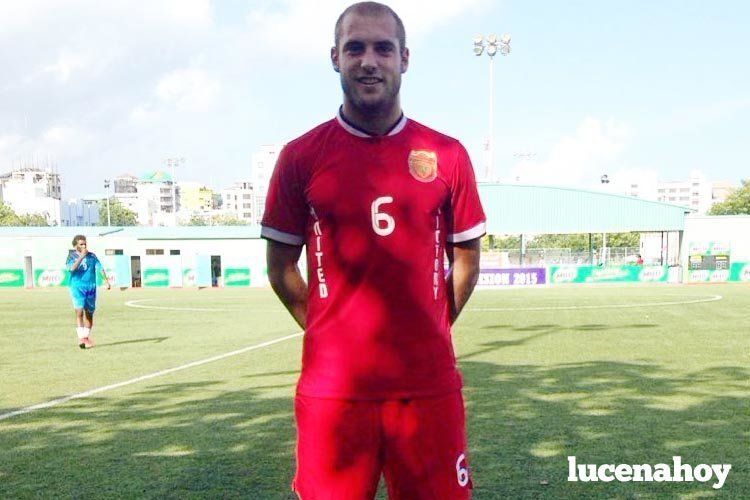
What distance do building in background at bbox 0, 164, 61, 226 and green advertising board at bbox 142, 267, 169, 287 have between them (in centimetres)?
7970

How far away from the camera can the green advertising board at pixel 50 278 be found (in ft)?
177

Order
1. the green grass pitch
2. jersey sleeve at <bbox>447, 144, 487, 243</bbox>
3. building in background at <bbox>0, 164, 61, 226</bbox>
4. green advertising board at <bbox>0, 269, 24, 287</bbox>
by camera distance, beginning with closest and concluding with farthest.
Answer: jersey sleeve at <bbox>447, 144, 487, 243</bbox>, the green grass pitch, green advertising board at <bbox>0, 269, 24, 287</bbox>, building in background at <bbox>0, 164, 61, 226</bbox>

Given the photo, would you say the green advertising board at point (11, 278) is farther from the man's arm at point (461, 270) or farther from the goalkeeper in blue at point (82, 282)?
the man's arm at point (461, 270)

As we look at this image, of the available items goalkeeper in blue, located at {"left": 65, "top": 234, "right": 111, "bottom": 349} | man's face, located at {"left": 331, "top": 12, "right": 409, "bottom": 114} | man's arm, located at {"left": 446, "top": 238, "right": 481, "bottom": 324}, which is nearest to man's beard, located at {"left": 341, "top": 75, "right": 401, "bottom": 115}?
man's face, located at {"left": 331, "top": 12, "right": 409, "bottom": 114}

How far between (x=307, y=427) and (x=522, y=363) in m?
9.29

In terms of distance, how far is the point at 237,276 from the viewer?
52.5 metres

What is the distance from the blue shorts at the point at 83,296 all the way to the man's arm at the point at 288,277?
12.6 m

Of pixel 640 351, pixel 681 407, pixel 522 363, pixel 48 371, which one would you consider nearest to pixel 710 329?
pixel 640 351

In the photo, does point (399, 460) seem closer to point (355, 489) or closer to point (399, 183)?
point (355, 489)

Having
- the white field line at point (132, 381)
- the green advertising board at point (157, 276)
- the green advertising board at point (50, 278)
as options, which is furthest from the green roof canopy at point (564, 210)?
the white field line at point (132, 381)

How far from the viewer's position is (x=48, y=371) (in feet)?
37.5

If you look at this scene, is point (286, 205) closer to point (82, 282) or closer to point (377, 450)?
point (377, 450)

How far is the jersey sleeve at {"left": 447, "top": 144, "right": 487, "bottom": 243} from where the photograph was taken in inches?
111

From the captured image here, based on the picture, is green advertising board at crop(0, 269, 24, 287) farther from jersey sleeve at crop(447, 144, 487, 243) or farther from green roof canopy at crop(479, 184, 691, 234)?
jersey sleeve at crop(447, 144, 487, 243)
